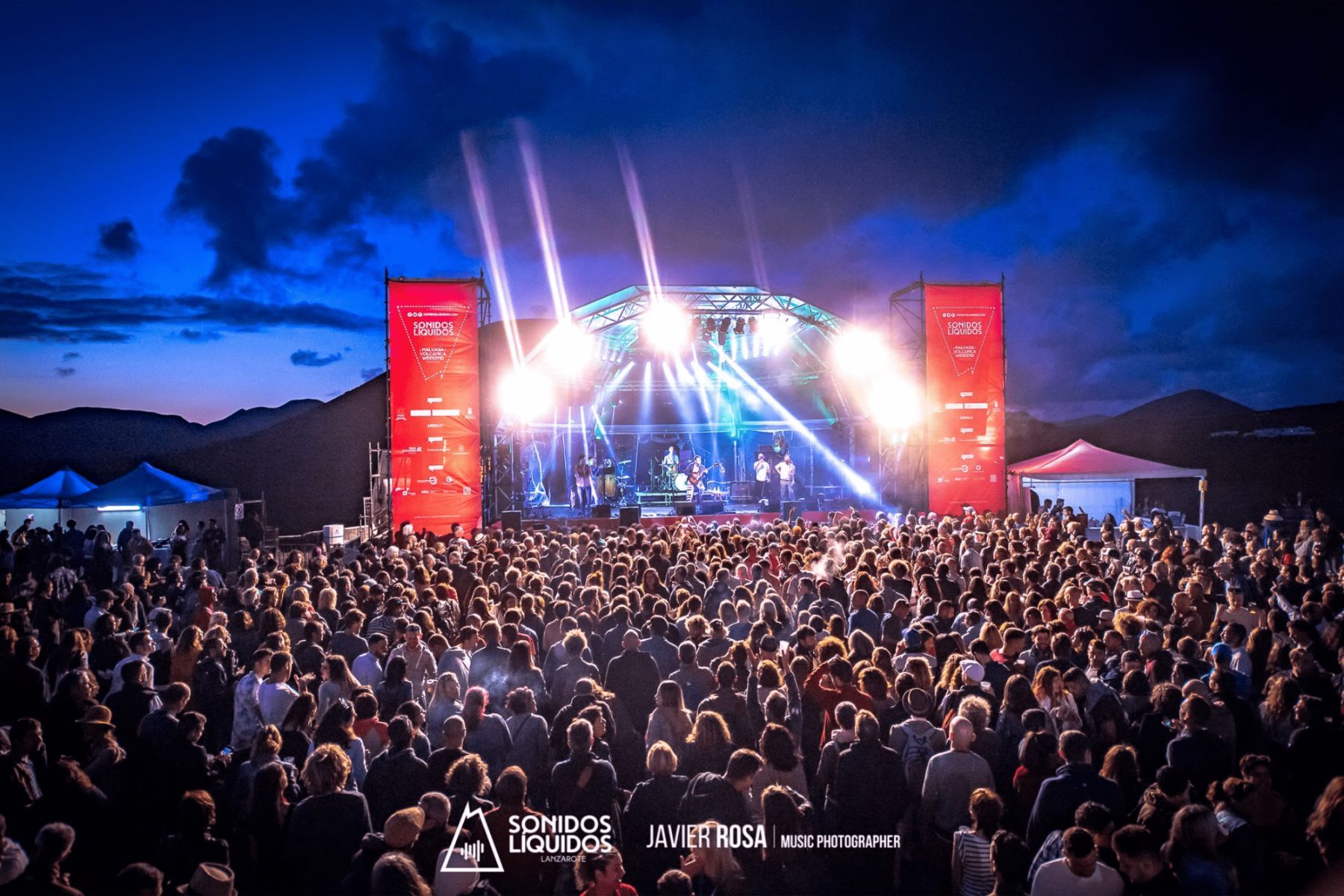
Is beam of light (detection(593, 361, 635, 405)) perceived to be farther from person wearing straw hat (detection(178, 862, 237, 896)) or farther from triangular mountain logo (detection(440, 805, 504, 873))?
person wearing straw hat (detection(178, 862, 237, 896))

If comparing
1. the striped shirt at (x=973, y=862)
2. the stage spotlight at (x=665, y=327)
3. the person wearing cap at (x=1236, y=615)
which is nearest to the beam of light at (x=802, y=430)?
the stage spotlight at (x=665, y=327)

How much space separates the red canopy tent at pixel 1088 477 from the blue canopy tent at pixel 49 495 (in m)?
21.5

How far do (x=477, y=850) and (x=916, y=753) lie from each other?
2.51m

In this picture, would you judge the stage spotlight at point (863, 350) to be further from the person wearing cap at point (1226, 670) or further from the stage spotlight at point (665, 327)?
the person wearing cap at point (1226, 670)

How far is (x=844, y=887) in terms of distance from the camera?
434cm

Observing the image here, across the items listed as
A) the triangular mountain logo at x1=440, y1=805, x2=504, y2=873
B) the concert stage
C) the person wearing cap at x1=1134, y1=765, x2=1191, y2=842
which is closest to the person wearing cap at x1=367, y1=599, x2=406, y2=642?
the triangular mountain logo at x1=440, y1=805, x2=504, y2=873

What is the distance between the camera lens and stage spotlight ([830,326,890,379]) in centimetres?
1888

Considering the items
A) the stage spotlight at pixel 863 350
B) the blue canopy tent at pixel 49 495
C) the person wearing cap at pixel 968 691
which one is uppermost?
the stage spotlight at pixel 863 350

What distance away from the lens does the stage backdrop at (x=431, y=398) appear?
50.9 feet

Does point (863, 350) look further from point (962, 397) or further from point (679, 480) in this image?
point (679, 480)

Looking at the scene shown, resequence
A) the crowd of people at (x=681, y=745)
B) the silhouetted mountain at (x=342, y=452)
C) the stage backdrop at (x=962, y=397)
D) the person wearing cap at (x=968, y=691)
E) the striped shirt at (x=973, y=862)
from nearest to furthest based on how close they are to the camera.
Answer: the crowd of people at (x=681, y=745), the striped shirt at (x=973, y=862), the person wearing cap at (x=968, y=691), the stage backdrop at (x=962, y=397), the silhouetted mountain at (x=342, y=452)

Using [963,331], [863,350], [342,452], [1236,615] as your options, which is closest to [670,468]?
[863,350]

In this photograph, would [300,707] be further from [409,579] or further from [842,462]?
[842,462]

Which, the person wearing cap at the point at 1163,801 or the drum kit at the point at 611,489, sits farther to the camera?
the drum kit at the point at 611,489
